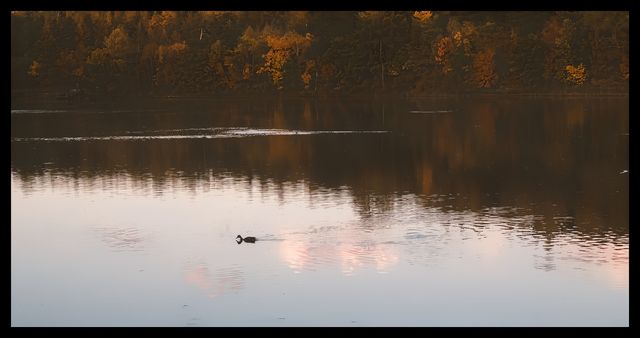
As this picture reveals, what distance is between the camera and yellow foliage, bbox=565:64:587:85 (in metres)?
105

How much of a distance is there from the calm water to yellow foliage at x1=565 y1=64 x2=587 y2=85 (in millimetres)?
46149

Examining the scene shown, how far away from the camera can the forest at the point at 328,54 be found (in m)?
106

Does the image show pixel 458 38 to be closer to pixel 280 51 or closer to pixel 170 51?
pixel 280 51

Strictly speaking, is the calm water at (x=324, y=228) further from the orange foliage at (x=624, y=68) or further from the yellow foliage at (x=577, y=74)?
the yellow foliage at (x=577, y=74)

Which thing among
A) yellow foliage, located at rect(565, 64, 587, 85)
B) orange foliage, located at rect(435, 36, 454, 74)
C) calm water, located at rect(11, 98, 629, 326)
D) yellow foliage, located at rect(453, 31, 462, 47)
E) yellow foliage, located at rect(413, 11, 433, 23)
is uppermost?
yellow foliage, located at rect(413, 11, 433, 23)

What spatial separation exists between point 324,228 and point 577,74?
7980cm

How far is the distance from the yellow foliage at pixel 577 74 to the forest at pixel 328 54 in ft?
0.33

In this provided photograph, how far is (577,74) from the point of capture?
105250mm

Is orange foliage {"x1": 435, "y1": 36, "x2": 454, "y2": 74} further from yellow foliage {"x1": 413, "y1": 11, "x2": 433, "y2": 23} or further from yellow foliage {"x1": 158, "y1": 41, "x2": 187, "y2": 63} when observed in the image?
yellow foliage {"x1": 158, "y1": 41, "x2": 187, "y2": 63}

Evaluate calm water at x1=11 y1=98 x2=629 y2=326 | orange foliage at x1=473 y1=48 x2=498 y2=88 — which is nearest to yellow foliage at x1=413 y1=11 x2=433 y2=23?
orange foliage at x1=473 y1=48 x2=498 y2=88

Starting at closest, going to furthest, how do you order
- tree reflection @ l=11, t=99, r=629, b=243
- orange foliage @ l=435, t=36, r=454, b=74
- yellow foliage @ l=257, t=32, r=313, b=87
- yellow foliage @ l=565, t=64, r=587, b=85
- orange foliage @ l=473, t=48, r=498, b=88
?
tree reflection @ l=11, t=99, r=629, b=243 < yellow foliage @ l=565, t=64, r=587, b=85 < orange foliage @ l=473, t=48, r=498, b=88 < orange foliage @ l=435, t=36, r=454, b=74 < yellow foliage @ l=257, t=32, r=313, b=87

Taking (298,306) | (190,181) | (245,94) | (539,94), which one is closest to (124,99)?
(245,94)

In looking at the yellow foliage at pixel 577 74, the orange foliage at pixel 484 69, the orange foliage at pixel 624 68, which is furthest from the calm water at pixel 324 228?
the orange foliage at pixel 484 69
